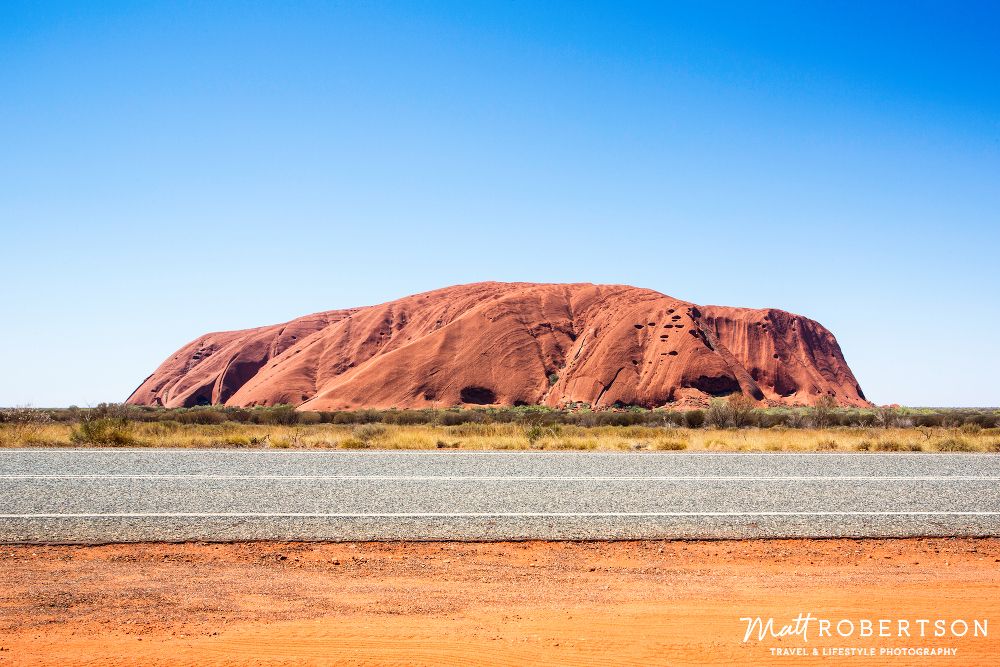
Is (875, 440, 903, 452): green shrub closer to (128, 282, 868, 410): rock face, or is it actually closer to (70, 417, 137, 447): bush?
(70, 417, 137, 447): bush

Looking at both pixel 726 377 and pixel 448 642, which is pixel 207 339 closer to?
pixel 726 377

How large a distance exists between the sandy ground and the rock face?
61495mm

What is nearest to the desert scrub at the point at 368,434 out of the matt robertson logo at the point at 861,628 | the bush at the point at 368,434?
the bush at the point at 368,434

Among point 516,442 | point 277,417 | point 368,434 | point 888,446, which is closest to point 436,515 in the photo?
point 516,442

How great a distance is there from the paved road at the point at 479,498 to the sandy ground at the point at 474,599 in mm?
580

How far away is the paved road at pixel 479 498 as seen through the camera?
316 inches

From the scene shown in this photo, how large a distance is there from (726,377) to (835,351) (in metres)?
39.9

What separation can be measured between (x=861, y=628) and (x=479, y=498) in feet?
19.2

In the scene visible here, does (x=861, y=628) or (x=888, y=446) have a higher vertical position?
(x=861, y=628)

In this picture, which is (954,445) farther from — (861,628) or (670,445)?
(861,628)

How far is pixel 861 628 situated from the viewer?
15.9ft

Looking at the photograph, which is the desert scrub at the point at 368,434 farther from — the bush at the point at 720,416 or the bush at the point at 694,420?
the bush at the point at 694,420

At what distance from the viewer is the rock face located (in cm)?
7144

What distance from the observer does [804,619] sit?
502cm
